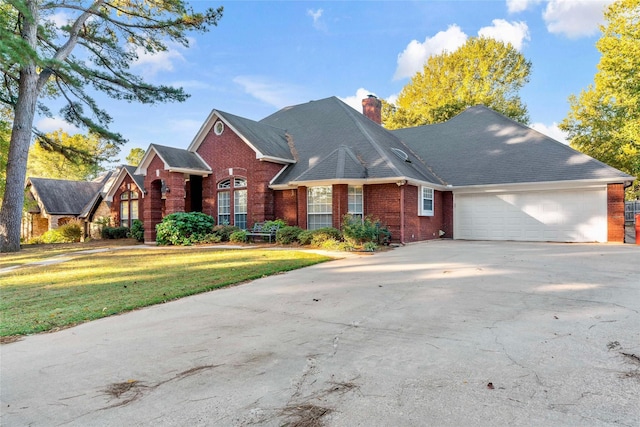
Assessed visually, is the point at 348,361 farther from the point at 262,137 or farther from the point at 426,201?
the point at 262,137

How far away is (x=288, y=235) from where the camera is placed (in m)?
15.2

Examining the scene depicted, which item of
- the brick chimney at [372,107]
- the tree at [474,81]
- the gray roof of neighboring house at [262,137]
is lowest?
the gray roof of neighboring house at [262,137]

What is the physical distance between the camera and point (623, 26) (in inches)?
862

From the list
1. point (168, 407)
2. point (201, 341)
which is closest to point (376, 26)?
point (201, 341)

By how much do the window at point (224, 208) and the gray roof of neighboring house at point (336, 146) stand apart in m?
3.19

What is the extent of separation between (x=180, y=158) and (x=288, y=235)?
7792 millimetres

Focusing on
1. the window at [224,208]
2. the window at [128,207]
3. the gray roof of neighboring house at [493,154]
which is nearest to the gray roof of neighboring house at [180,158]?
the window at [224,208]

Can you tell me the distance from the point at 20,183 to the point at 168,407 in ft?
66.3

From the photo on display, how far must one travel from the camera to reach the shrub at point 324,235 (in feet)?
45.4

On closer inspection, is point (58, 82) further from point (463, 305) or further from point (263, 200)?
point (463, 305)

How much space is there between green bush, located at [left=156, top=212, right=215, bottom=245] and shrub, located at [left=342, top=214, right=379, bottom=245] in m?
7.87

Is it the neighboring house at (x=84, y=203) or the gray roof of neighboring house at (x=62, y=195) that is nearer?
the neighboring house at (x=84, y=203)

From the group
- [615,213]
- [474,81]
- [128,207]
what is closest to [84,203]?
[128,207]

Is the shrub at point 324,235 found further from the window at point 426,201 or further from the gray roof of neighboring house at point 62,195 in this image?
the gray roof of neighboring house at point 62,195
